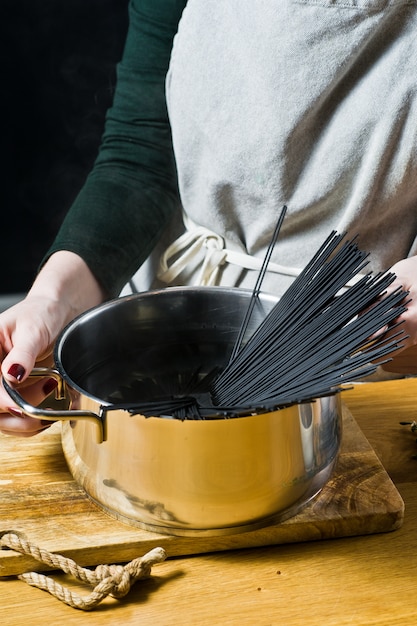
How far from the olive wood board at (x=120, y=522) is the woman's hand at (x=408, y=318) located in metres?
0.13

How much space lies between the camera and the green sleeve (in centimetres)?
105

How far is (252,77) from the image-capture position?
0.97 meters

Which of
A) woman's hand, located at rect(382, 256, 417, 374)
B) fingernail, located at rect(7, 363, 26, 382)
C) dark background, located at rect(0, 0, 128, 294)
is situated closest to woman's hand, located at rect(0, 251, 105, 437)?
fingernail, located at rect(7, 363, 26, 382)

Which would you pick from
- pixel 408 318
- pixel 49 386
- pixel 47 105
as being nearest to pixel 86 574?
pixel 49 386

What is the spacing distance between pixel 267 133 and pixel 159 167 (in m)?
0.22

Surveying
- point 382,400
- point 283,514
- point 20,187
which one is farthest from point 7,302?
point 283,514

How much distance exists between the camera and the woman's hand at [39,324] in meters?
A: 0.76

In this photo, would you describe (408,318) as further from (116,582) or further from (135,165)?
(135,165)

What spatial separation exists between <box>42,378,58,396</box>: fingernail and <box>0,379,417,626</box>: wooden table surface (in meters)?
0.22

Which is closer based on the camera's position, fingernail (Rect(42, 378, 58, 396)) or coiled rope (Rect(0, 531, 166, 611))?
coiled rope (Rect(0, 531, 166, 611))

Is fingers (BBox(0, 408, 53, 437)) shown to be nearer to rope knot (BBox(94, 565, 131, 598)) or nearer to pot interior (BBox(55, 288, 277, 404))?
pot interior (BBox(55, 288, 277, 404))

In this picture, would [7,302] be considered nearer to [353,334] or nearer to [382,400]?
[382,400]

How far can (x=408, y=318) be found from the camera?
0.77 meters

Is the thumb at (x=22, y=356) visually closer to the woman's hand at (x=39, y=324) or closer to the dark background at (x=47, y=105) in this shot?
the woman's hand at (x=39, y=324)
